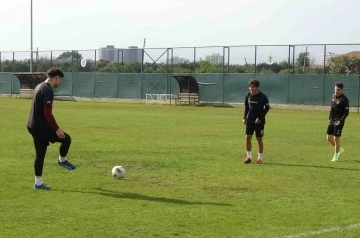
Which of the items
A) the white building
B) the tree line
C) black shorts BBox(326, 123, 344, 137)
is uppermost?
the white building

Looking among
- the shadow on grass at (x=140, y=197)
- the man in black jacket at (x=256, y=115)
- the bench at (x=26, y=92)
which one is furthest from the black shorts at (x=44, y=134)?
the bench at (x=26, y=92)

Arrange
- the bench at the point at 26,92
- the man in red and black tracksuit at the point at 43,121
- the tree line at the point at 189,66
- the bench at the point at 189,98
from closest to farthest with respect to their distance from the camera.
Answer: the man in red and black tracksuit at the point at 43,121
the tree line at the point at 189,66
the bench at the point at 189,98
the bench at the point at 26,92

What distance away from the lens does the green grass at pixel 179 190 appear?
26.9 feet

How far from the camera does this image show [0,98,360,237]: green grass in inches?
323

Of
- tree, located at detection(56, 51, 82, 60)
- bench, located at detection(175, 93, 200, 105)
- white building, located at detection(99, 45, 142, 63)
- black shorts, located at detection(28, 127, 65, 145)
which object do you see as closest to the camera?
black shorts, located at detection(28, 127, 65, 145)

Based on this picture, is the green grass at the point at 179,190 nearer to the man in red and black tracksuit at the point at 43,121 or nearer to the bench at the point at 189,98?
the man in red and black tracksuit at the point at 43,121

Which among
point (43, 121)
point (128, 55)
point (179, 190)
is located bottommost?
point (179, 190)

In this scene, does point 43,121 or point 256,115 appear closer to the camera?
point 43,121

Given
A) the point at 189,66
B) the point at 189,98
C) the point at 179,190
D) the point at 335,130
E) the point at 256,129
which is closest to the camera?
the point at 179,190

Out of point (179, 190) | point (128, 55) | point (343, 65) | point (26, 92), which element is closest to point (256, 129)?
point (179, 190)

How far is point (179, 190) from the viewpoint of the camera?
35.5ft

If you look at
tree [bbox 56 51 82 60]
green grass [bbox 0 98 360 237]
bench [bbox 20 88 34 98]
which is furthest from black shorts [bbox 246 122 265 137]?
tree [bbox 56 51 82 60]

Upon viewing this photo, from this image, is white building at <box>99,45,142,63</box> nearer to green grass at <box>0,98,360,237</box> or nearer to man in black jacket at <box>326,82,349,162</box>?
green grass at <box>0,98,360,237</box>

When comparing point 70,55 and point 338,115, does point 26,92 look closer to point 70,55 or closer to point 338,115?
point 70,55
